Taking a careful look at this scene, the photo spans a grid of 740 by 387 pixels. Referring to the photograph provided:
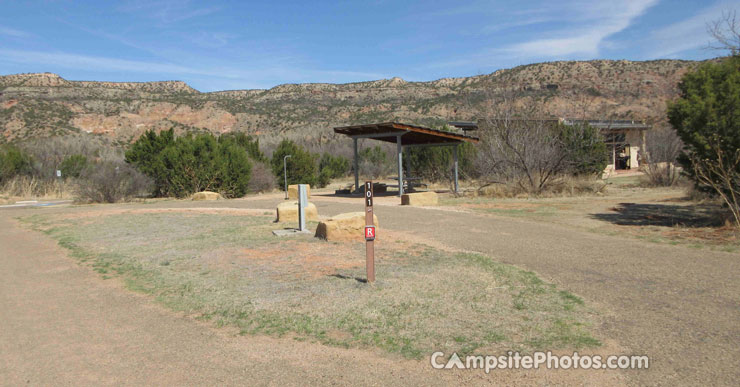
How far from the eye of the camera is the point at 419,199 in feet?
60.3

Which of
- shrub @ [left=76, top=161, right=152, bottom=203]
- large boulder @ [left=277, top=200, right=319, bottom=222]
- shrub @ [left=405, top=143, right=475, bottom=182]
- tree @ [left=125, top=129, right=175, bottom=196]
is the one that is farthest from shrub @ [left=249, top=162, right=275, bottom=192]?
large boulder @ [left=277, top=200, right=319, bottom=222]

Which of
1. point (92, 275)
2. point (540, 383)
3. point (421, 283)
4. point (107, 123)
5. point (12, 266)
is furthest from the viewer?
point (107, 123)

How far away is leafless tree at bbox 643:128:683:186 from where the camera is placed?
2352cm

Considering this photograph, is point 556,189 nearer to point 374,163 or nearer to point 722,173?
point 722,173

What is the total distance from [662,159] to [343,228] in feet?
80.4

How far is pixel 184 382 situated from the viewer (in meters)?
3.83

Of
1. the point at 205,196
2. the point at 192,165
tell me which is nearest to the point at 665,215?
the point at 205,196

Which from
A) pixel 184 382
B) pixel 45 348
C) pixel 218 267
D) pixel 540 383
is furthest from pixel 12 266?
pixel 540 383

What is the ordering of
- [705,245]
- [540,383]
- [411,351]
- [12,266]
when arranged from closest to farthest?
[540,383], [411,351], [12,266], [705,245]

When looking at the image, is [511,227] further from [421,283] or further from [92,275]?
[92,275]

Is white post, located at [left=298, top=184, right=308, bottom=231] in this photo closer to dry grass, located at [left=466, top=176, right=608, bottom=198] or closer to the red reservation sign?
the red reservation sign

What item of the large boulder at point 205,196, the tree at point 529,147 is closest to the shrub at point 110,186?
the large boulder at point 205,196

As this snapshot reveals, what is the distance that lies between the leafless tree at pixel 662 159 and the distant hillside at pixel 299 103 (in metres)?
22.4

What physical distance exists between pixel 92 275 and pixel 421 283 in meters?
4.77
